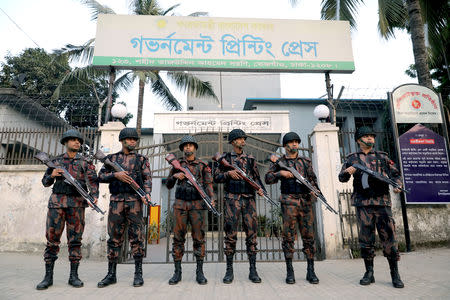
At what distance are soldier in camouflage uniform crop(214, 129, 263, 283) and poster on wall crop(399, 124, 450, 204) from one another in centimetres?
408

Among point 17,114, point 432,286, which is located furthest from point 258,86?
point 432,286

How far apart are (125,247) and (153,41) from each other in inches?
185

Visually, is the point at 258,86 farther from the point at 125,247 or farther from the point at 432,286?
the point at 432,286

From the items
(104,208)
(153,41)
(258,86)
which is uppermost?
(258,86)

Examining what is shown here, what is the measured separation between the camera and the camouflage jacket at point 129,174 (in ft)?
12.8

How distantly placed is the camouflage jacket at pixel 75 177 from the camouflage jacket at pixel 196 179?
1.09 m

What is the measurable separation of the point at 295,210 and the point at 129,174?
2.42 meters

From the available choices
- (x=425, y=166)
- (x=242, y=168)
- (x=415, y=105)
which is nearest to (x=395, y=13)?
(x=415, y=105)

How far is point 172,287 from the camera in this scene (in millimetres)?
3699

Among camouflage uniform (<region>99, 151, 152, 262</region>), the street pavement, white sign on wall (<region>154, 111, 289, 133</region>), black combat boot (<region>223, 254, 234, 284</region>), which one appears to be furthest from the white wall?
black combat boot (<region>223, 254, 234, 284</region>)

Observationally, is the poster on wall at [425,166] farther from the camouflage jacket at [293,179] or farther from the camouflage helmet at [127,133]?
the camouflage helmet at [127,133]

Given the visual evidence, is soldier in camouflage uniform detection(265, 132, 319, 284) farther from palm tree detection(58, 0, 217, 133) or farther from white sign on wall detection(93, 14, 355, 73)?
palm tree detection(58, 0, 217, 133)

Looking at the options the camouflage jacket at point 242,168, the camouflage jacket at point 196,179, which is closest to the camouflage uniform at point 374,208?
the camouflage jacket at point 242,168

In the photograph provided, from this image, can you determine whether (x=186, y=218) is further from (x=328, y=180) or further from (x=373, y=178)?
(x=328, y=180)
